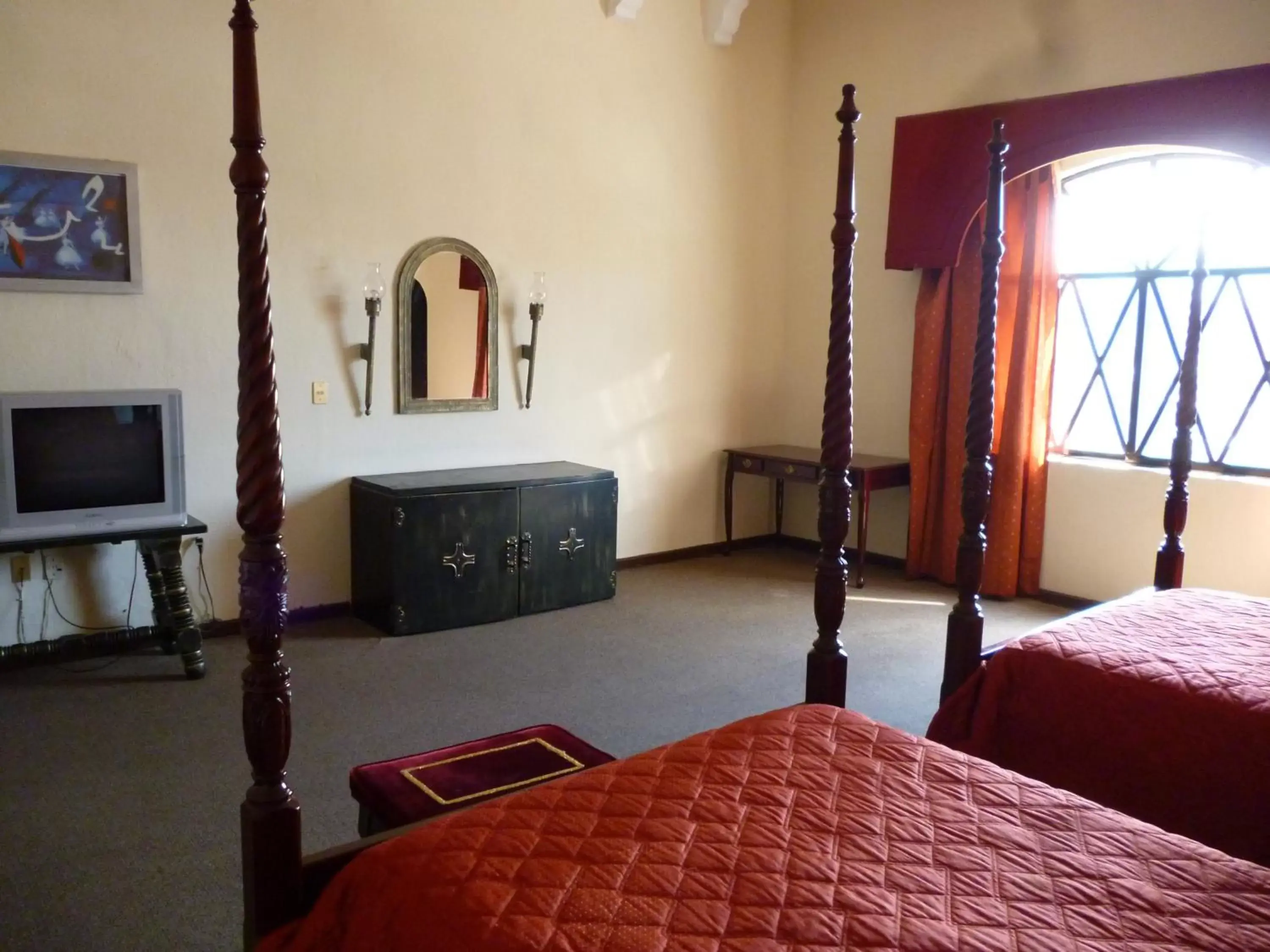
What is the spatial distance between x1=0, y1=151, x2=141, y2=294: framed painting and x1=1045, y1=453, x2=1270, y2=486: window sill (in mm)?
4243

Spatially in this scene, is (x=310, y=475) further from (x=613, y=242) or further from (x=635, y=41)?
(x=635, y=41)

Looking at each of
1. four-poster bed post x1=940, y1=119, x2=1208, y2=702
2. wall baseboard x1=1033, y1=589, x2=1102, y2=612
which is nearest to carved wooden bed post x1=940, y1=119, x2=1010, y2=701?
four-poster bed post x1=940, y1=119, x2=1208, y2=702

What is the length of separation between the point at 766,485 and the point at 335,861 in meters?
4.79

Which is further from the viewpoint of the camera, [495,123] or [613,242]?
[613,242]

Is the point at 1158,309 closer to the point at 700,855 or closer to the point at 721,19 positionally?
the point at 721,19

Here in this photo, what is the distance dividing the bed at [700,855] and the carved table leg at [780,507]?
171 inches

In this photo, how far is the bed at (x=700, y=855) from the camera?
1227 mm

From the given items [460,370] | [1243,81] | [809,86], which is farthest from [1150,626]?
[809,86]

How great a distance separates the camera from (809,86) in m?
Answer: 5.76

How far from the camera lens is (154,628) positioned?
3.71 meters

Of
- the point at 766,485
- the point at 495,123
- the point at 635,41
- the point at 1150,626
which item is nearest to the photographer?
the point at 1150,626

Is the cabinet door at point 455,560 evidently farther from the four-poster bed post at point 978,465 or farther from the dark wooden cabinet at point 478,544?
the four-poster bed post at point 978,465

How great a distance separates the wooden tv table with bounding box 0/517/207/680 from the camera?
11.5ft

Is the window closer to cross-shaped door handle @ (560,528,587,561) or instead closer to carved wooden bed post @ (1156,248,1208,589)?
carved wooden bed post @ (1156,248,1208,589)
